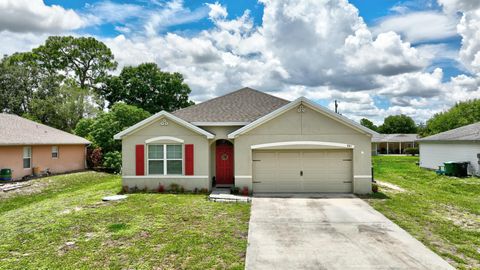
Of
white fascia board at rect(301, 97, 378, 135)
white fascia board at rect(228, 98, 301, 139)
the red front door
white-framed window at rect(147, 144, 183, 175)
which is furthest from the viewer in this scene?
the red front door

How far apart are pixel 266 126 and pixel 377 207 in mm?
5440

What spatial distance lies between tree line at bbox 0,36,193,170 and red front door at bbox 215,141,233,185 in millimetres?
12032

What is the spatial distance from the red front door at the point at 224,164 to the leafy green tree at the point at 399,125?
8298 centimetres

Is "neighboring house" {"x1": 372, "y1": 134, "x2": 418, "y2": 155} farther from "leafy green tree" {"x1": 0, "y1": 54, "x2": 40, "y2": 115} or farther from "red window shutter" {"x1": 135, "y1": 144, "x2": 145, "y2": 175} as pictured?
"leafy green tree" {"x1": 0, "y1": 54, "x2": 40, "y2": 115}

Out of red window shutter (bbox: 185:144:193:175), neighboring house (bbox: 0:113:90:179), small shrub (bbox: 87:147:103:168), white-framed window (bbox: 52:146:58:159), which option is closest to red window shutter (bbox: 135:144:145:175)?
red window shutter (bbox: 185:144:193:175)

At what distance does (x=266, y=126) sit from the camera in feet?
44.8

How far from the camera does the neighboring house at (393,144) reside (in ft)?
177

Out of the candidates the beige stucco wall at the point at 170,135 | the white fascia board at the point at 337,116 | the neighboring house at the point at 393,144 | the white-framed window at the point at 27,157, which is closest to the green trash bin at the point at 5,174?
the white-framed window at the point at 27,157

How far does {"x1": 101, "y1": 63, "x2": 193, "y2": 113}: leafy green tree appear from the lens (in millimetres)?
44375

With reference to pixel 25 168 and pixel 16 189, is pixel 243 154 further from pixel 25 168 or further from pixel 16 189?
pixel 25 168

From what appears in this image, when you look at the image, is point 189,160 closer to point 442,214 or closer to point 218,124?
point 218,124

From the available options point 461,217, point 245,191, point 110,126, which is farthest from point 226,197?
point 110,126

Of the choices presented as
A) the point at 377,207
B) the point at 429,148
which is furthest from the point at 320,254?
the point at 429,148

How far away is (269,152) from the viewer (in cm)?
1382
